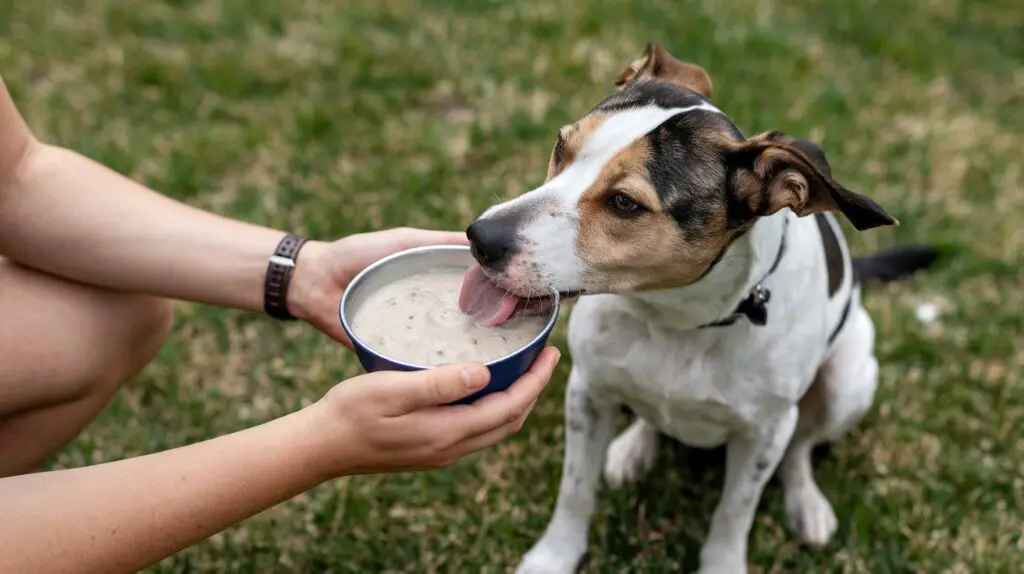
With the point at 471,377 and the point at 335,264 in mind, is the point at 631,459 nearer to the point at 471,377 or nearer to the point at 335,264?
the point at 335,264

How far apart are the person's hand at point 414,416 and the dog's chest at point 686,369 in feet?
2.07

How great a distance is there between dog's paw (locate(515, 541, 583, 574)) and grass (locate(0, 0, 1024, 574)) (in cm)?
9

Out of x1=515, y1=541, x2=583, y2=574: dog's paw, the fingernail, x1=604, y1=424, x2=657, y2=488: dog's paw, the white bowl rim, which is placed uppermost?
the fingernail

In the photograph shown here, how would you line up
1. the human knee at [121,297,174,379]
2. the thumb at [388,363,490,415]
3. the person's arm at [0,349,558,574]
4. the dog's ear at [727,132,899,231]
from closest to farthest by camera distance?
the thumb at [388,363,490,415] → the person's arm at [0,349,558,574] → the dog's ear at [727,132,899,231] → the human knee at [121,297,174,379]

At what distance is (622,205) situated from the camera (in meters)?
2.49

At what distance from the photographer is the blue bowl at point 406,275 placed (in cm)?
206

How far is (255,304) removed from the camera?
3.08m

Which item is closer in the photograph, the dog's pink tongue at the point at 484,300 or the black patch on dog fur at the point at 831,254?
the dog's pink tongue at the point at 484,300

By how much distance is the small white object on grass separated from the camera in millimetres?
4316

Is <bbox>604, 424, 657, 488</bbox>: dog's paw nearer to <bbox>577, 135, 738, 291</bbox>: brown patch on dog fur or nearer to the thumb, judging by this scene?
<bbox>577, 135, 738, 291</bbox>: brown patch on dog fur

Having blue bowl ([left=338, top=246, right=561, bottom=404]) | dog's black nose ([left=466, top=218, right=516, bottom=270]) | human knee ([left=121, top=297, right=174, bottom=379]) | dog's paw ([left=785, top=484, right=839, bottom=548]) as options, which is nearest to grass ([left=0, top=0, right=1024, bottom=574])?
dog's paw ([left=785, top=484, right=839, bottom=548])

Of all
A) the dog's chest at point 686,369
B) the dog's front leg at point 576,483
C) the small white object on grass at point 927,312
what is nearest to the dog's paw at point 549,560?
the dog's front leg at point 576,483

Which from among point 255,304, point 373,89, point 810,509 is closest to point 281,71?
point 373,89

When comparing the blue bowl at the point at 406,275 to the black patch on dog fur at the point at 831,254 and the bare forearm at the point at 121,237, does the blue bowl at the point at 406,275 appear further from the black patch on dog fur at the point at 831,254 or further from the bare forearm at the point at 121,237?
the black patch on dog fur at the point at 831,254
